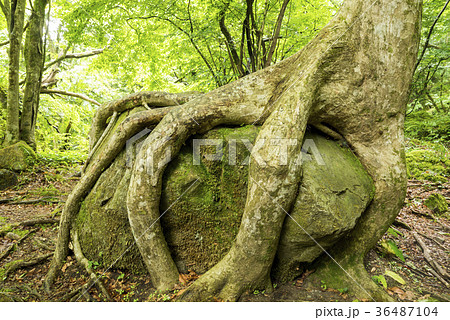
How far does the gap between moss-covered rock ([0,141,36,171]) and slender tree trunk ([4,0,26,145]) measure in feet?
0.93

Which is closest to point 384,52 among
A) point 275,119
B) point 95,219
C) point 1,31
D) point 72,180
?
point 275,119

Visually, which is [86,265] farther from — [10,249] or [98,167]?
[10,249]

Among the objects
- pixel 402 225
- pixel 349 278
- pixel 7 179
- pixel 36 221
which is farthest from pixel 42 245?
pixel 402 225

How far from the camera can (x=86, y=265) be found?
142 inches

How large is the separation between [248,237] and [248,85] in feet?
6.35

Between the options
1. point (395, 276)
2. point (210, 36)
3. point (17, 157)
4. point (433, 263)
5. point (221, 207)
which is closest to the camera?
point (395, 276)

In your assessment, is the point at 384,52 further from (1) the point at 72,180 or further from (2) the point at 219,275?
(1) the point at 72,180

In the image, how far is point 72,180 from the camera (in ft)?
25.9

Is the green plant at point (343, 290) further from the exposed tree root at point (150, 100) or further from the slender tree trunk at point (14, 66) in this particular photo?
the slender tree trunk at point (14, 66)

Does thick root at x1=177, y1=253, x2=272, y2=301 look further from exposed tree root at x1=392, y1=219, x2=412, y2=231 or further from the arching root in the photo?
exposed tree root at x1=392, y1=219, x2=412, y2=231

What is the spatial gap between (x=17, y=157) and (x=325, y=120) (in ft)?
26.8

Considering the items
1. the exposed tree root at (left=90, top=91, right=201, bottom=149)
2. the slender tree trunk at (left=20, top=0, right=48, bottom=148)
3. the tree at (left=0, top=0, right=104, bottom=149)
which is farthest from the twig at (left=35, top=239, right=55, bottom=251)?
the slender tree trunk at (left=20, top=0, right=48, bottom=148)

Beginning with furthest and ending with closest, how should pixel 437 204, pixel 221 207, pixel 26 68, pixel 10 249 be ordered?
pixel 26 68 < pixel 437 204 < pixel 10 249 < pixel 221 207

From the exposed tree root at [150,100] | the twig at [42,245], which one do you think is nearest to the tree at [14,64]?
the twig at [42,245]
